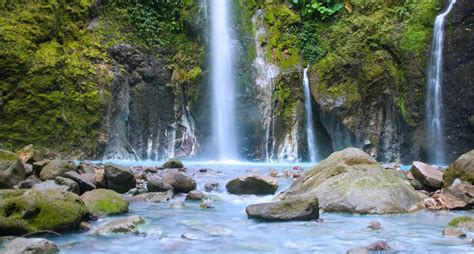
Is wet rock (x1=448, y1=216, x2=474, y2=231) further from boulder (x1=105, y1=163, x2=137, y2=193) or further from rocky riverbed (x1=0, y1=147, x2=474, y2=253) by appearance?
boulder (x1=105, y1=163, x2=137, y2=193)

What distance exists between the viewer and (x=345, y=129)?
56.8 ft

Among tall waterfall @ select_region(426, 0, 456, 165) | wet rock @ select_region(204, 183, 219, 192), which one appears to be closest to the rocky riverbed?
wet rock @ select_region(204, 183, 219, 192)

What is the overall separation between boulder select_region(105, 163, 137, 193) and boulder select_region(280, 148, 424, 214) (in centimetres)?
283

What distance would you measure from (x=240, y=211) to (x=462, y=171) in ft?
12.2

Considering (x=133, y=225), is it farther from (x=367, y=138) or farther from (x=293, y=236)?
(x=367, y=138)

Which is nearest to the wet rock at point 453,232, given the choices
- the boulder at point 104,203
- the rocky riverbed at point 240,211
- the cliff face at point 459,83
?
the rocky riverbed at point 240,211

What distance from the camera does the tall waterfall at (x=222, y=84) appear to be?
18.2m

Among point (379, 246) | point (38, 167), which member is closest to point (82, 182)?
point (38, 167)

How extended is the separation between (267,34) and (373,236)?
586 inches

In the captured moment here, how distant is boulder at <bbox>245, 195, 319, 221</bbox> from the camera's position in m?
6.31

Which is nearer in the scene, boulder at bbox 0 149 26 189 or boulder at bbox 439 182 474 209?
boulder at bbox 439 182 474 209

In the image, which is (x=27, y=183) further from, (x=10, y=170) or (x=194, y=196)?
(x=194, y=196)

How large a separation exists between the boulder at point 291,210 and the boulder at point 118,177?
293 centimetres

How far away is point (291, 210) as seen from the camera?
6348 mm
